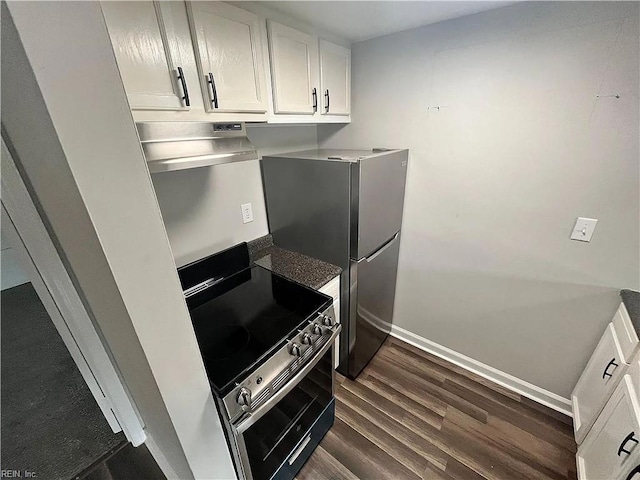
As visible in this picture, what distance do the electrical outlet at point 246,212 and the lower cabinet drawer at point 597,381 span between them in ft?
6.64

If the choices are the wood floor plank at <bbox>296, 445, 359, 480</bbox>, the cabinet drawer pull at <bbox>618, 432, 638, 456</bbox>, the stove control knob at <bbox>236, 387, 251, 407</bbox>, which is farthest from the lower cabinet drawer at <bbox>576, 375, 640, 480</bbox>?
the stove control knob at <bbox>236, 387, 251, 407</bbox>

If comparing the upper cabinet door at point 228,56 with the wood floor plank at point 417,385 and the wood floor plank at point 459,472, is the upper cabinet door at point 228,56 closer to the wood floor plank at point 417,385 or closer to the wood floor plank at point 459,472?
the wood floor plank at point 417,385

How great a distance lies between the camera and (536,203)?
1.41 metres

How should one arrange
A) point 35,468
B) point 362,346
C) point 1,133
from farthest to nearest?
1. point 362,346
2. point 35,468
3. point 1,133

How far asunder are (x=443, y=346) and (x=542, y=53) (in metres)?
1.91

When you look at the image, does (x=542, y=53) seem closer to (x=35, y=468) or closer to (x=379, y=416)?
(x=379, y=416)

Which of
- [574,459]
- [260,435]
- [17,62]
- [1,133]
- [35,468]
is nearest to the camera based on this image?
[17,62]

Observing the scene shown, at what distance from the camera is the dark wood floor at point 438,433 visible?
1.37m

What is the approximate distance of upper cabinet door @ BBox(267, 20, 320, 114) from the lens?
1227 mm

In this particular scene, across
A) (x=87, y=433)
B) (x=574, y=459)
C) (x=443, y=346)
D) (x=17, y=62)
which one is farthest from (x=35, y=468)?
(x=574, y=459)

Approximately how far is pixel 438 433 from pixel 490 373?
64 cm

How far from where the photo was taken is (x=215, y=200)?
1.55 m

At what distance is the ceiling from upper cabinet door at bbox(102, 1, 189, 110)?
0.51 metres

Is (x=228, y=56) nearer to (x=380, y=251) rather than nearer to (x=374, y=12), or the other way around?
(x=374, y=12)
